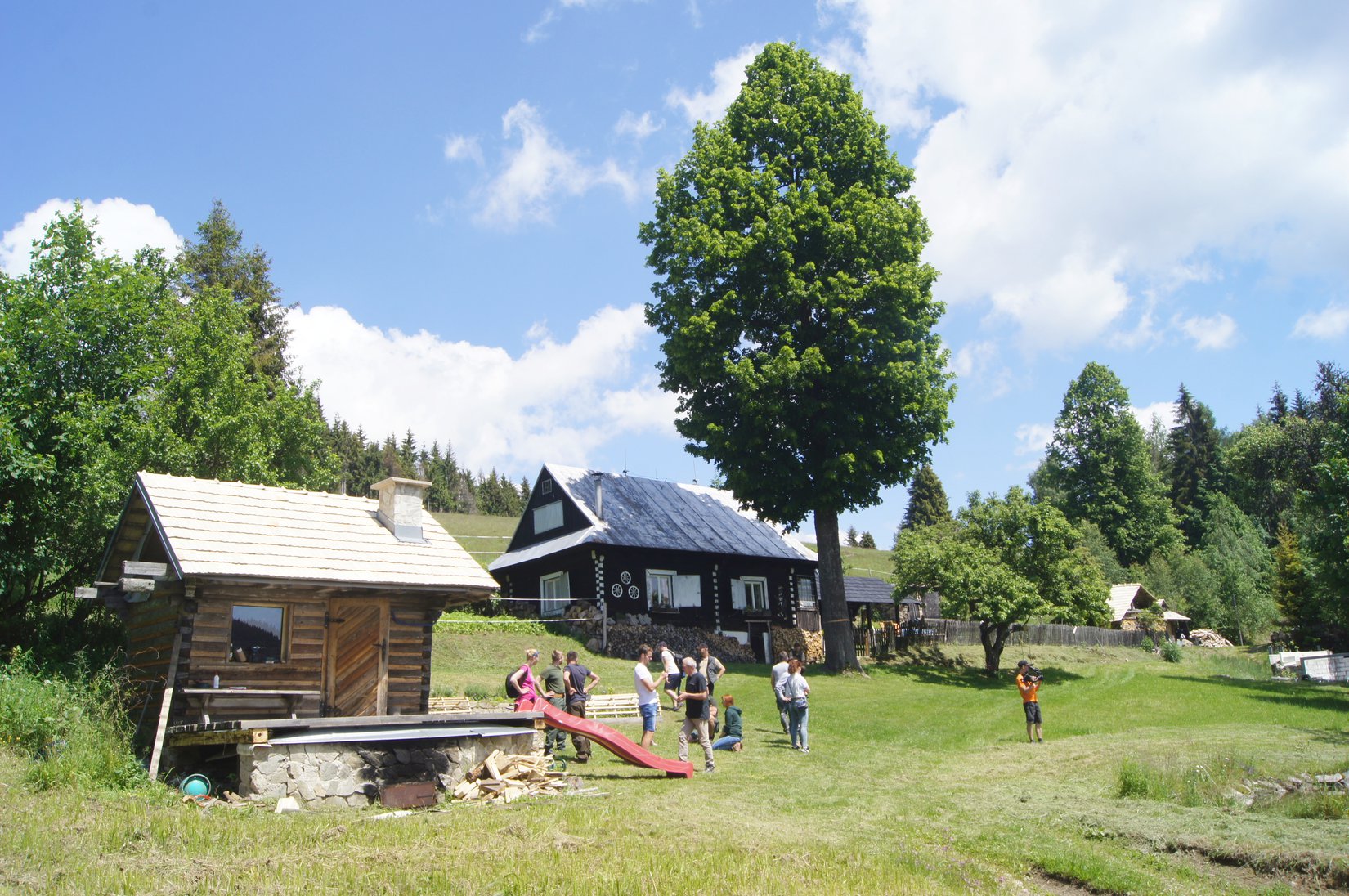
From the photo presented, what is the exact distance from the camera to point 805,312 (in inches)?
1348

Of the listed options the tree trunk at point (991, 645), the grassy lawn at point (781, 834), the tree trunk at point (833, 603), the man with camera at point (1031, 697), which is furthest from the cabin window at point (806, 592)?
the grassy lawn at point (781, 834)

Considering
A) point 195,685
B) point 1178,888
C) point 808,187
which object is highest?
point 808,187

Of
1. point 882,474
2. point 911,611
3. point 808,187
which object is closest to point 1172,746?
point 882,474

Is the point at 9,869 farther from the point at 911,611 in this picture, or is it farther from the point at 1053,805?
the point at 911,611

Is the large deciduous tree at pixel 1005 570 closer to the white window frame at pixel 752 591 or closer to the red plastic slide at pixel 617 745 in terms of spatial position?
the white window frame at pixel 752 591

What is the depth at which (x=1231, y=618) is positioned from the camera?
61.9 meters

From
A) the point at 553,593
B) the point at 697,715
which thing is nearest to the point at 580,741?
the point at 697,715

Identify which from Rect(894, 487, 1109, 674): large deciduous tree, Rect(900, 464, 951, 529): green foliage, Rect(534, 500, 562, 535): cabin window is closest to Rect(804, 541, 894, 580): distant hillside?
Rect(900, 464, 951, 529): green foliage

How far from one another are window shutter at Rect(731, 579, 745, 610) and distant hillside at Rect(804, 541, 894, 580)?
36.3 m

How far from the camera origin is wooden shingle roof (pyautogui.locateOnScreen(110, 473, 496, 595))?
52.1ft

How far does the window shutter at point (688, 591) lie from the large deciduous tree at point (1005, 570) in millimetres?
8467

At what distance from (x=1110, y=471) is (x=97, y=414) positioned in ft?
229

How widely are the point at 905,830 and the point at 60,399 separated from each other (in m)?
22.7

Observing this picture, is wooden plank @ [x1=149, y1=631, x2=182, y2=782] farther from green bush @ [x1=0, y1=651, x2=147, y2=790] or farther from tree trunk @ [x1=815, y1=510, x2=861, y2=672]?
tree trunk @ [x1=815, y1=510, x2=861, y2=672]
